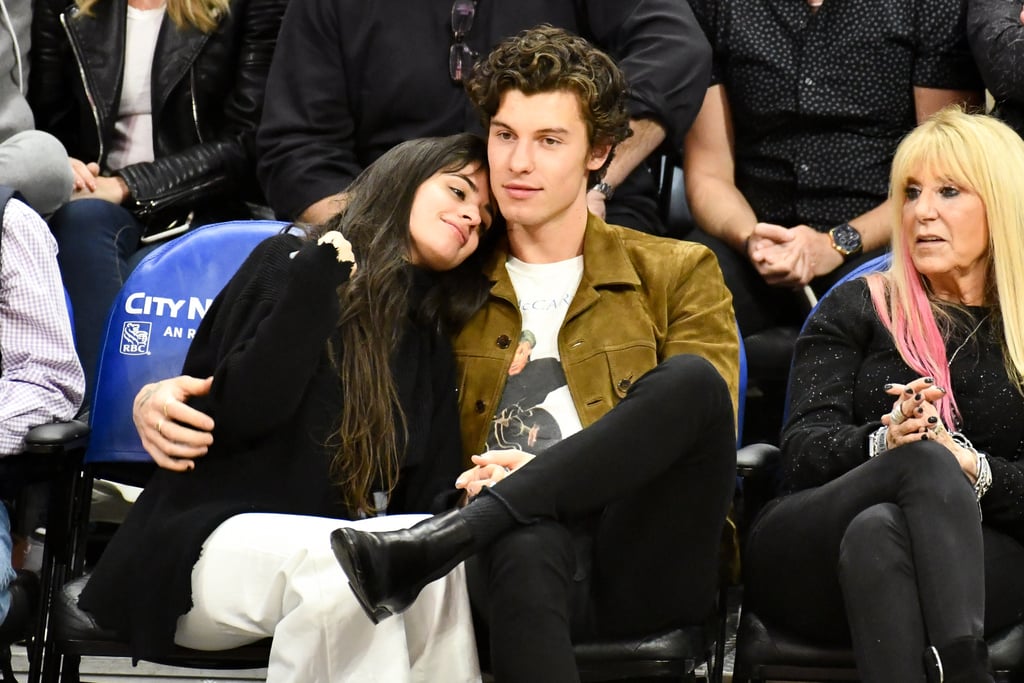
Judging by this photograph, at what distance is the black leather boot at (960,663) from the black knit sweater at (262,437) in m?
0.89

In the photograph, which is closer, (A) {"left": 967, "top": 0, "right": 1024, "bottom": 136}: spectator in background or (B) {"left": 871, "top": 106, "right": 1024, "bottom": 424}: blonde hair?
(B) {"left": 871, "top": 106, "right": 1024, "bottom": 424}: blonde hair

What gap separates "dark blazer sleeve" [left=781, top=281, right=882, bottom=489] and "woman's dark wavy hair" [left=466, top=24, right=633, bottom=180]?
559 millimetres

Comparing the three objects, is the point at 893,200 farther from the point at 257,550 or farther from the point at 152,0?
the point at 152,0

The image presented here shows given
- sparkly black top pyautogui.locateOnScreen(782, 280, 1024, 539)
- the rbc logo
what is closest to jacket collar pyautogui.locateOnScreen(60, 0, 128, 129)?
the rbc logo

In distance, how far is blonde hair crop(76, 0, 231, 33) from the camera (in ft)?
13.0

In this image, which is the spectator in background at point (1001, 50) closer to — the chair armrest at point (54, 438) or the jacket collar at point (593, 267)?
the jacket collar at point (593, 267)

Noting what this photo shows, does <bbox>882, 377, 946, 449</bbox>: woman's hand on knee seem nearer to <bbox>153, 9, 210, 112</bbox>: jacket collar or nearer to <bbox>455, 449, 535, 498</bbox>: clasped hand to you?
<bbox>455, 449, 535, 498</bbox>: clasped hand

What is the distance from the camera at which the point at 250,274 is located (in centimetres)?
288

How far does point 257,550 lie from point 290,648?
184mm

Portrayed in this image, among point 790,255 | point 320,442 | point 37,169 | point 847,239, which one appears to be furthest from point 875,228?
point 37,169

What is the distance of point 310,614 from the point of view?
8.02 feet

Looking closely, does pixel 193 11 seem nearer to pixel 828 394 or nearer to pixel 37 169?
pixel 37 169

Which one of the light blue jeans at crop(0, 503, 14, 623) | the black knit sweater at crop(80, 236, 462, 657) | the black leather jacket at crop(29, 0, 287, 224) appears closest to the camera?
the black knit sweater at crop(80, 236, 462, 657)

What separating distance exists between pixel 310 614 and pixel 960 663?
1.00 meters
